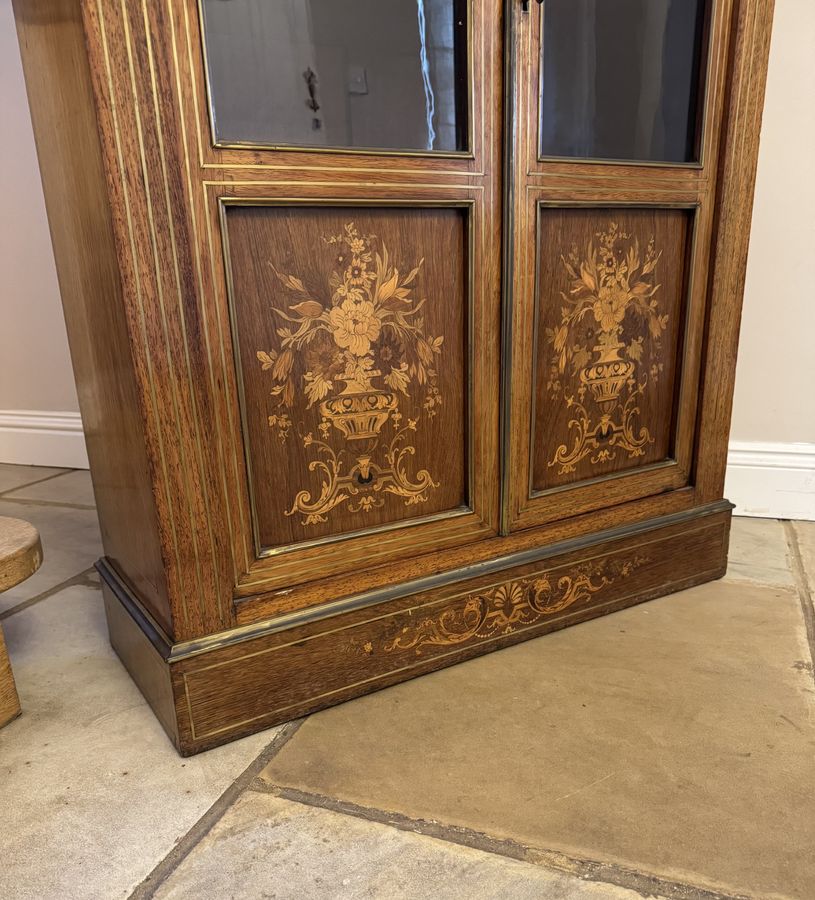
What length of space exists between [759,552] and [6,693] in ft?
5.73

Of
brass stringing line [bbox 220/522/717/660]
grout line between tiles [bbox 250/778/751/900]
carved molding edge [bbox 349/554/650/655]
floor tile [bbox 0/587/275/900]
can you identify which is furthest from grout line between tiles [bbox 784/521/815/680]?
floor tile [bbox 0/587/275/900]

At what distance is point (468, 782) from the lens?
1035 mm

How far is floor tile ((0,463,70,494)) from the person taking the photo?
2.58 meters

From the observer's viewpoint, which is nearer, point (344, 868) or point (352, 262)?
point (344, 868)

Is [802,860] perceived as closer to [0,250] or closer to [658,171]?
[658,171]

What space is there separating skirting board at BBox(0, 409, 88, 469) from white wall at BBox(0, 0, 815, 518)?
0.21m

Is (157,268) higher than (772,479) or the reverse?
higher

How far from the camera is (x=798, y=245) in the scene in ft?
6.16

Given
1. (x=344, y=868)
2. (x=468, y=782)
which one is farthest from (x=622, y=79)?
(x=344, y=868)

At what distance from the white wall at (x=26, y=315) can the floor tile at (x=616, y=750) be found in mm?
A: 2033

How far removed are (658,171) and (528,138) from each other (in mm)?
324

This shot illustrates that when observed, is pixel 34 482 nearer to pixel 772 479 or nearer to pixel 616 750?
pixel 616 750

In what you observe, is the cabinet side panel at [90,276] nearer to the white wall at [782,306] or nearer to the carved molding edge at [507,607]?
the carved molding edge at [507,607]

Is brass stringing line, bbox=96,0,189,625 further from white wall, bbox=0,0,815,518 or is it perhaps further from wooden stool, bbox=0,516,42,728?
white wall, bbox=0,0,815,518
